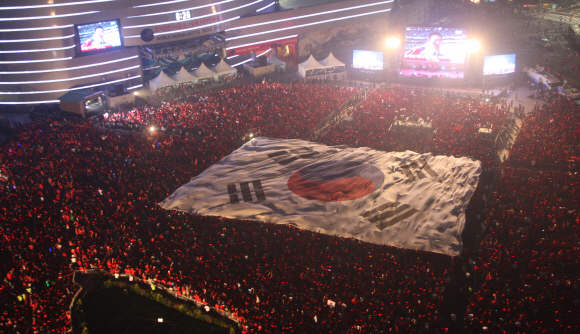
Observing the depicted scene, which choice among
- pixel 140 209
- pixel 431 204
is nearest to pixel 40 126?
pixel 140 209

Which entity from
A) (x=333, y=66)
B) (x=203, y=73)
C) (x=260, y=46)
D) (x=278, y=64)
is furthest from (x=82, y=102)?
(x=333, y=66)

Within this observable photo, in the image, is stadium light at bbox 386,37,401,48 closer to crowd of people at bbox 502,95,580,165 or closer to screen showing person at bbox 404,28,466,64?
screen showing person at bbox 404,28,466,64

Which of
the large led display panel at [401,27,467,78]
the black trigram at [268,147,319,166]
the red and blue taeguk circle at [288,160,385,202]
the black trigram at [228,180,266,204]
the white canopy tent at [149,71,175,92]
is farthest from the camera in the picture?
the large led display panel at [401,27,467,78]

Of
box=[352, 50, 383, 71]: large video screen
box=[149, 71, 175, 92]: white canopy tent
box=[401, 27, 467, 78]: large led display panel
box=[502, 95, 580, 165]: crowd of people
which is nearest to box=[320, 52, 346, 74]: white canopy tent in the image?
box=[352, 50, 383, 71]: large video screen

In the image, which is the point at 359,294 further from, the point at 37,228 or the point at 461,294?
the point at 37,228

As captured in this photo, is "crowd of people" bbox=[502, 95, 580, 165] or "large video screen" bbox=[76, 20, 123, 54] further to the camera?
"large video screen" bbox=[76, 20, 123, 54]

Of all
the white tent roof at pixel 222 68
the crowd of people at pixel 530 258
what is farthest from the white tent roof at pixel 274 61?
the crowd of people at pixel 530 258

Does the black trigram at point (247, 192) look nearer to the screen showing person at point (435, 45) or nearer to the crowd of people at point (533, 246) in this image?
the crowd of people at point (533, 246)
